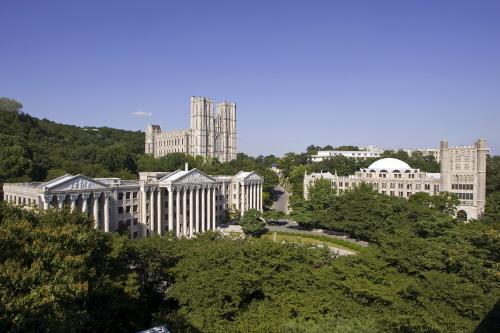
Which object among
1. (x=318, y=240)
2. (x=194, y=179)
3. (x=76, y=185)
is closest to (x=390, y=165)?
(x=318, y=240)

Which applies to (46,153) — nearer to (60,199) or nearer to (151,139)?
(60,199)

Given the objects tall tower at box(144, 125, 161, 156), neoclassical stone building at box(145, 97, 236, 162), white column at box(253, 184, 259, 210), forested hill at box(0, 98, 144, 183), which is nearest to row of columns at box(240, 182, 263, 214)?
white column at box(253, 184, 259, 210)

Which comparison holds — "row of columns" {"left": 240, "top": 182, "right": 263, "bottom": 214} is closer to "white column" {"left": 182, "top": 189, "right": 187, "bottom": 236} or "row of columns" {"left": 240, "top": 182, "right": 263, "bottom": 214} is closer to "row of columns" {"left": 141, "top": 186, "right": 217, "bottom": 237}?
"row of columns" {"left": 141, "top": 186, "right": 217, "bottom": 237}

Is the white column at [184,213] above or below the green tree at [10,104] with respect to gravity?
below

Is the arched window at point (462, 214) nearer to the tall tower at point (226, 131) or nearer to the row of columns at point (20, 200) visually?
the row of columns at point (20, 200)

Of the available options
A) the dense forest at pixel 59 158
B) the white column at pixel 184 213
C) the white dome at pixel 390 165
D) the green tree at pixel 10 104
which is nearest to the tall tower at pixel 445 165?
the white dome at pixel 390 165
